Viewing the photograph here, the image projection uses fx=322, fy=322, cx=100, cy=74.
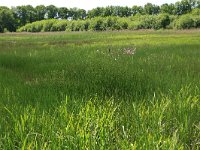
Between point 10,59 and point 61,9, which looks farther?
point 61,9

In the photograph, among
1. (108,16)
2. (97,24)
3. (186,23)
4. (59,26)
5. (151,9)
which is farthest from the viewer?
(151,9)

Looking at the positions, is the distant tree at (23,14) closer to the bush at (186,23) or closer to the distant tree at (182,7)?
the distant tree at (182,7)

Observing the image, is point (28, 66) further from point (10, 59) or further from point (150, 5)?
point (150, 5)

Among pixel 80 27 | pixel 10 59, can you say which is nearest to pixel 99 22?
pixel 80 27

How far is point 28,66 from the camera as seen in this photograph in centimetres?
1106

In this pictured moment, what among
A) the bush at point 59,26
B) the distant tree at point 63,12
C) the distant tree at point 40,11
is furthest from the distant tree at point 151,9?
the bush at point 59,26

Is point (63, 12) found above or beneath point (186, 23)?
above

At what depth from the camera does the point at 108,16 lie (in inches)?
4377

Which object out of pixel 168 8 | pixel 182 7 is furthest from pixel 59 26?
pixel 182 7

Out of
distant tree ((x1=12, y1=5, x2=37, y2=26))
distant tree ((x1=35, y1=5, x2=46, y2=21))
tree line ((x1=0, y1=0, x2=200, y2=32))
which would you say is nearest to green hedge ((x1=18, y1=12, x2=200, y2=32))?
tree line ((x1=0, y1=0, x2=200, y2=32))

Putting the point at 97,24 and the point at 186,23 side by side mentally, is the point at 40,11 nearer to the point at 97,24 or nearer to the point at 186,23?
the point at 97,24

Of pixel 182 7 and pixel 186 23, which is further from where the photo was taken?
pixel 182 7

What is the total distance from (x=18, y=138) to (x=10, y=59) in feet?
30.9

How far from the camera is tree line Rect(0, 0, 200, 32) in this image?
84688 millimetres
